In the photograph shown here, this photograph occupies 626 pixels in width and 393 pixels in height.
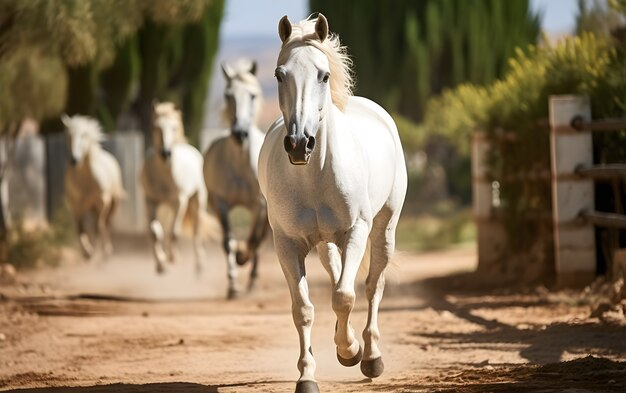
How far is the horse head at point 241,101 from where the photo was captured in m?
12.2

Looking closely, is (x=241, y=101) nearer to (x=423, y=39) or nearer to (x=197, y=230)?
(x=197, y=230)

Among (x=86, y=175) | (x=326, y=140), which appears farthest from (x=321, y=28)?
(x=86, y=175)

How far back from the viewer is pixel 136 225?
73.3 ft

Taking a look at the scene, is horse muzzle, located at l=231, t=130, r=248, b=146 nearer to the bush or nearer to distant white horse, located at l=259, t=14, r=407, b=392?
the bush

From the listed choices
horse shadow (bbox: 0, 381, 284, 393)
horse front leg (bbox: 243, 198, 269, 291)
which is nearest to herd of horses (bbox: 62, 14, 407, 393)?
horse shadow (bbox: 0, 381, 284, 393)

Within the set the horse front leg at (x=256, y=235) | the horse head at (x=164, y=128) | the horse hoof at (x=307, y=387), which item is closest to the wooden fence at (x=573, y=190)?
the horse front leg at (x=256, y=235)

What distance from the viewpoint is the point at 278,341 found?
9156 mm

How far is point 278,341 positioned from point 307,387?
9.45 ft

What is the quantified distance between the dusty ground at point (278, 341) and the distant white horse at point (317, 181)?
1.61 feet

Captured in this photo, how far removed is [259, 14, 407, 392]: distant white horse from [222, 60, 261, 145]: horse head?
510 centimetres

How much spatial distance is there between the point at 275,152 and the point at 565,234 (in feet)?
17.5

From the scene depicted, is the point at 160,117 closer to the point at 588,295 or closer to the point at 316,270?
the point at 316,270

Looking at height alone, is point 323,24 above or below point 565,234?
above

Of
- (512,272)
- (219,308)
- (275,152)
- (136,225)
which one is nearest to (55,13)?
(219,308)
